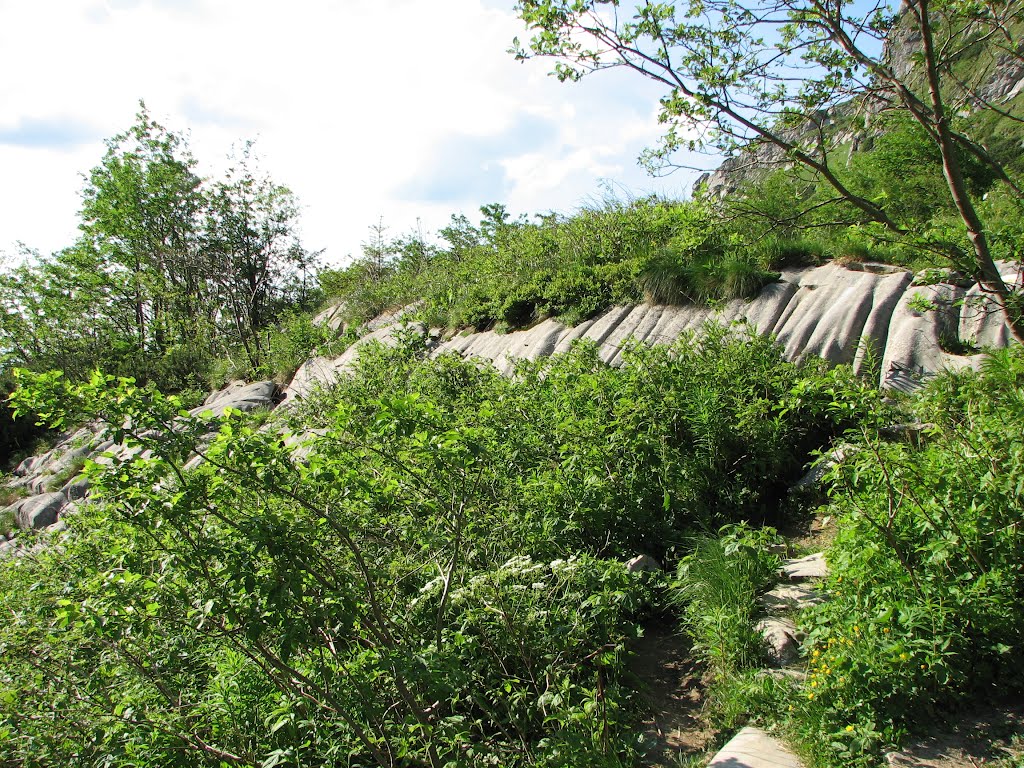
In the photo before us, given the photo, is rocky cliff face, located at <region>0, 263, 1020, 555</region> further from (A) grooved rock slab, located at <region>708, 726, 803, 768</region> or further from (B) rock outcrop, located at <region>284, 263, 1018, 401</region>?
(A) grooved rock slab, located at <region>708, 726, 803, 768</region>

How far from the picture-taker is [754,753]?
9.45 ft

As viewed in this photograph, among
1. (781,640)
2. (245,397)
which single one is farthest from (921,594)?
(245,397)

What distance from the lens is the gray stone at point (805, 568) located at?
13.1ft

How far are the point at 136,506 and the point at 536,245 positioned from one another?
28.6ft

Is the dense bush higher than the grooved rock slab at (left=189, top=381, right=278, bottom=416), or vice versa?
the grooved rock slab at (left=189, top=381, right=278, bottom=416)

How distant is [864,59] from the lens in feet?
14.9

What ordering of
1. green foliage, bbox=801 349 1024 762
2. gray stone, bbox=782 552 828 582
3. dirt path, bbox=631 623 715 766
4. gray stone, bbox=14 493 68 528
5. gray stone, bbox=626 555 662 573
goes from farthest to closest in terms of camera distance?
gray stone, bbox=14 493 68 528 → gray stone, bbox=626 555 662 573 → gray stone, bbox=782 552 828 582 → dirt path, bbox=631 623 715 766 → green foliage, bbox=801 349 1024 762

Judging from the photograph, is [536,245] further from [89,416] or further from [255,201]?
[255,201]

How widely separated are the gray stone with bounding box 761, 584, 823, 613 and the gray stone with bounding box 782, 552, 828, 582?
0.32ft

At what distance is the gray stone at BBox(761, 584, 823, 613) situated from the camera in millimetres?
3678

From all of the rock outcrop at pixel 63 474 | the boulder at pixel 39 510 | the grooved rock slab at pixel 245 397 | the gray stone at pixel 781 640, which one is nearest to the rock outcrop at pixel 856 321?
the gray stone at pixel 781 640

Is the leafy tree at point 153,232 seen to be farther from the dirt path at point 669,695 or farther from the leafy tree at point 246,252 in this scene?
the dirt path at point 669,695

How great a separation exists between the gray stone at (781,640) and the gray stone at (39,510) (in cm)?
1719

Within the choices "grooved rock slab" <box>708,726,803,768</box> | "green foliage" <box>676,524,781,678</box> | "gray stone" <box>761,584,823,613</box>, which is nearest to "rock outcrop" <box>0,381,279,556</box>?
"green foliage" <box>676,524,781,678</box>
